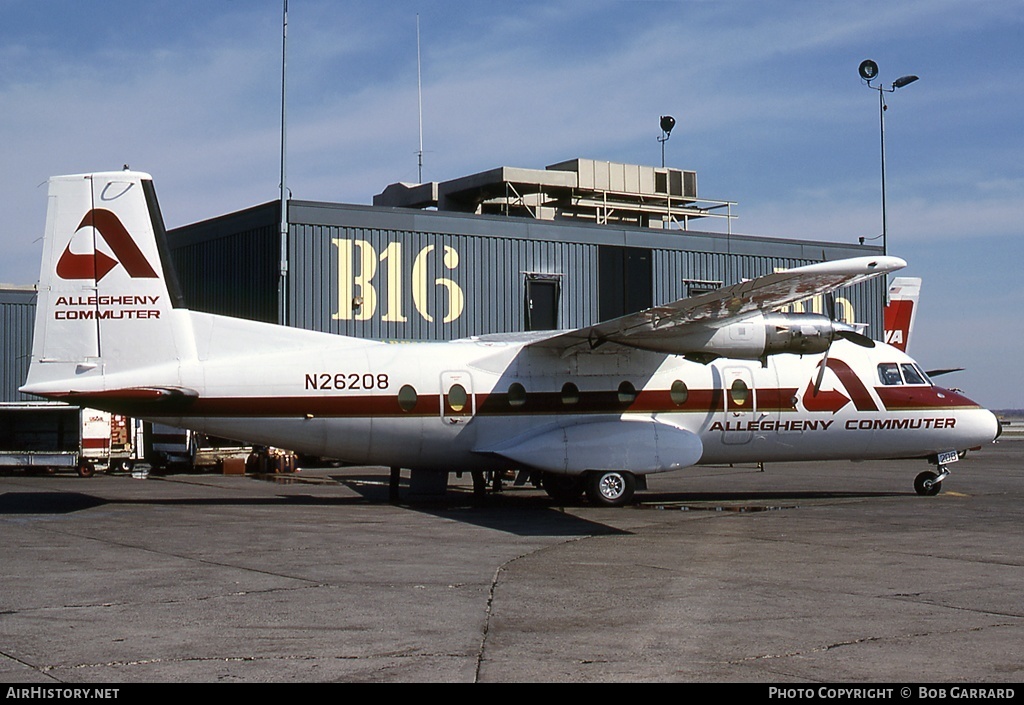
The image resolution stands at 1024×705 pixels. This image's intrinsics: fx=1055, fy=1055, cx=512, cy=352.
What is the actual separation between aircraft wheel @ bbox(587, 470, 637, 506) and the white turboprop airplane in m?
0.04

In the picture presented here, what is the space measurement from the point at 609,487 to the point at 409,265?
17.5 metres

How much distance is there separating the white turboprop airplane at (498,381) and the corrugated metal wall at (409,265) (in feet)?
44.4

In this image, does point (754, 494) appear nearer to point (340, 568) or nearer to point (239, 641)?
point (340, 568)

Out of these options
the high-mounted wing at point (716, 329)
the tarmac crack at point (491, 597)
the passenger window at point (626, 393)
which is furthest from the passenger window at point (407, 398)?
the tarmac crack at point (491, 597)

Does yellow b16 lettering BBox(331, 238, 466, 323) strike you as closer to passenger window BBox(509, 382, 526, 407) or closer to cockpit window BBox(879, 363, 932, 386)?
passenger window BBox(509, 382, 526, 407)

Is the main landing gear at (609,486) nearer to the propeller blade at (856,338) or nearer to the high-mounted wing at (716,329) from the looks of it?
the high-mounted wing at (716,329)

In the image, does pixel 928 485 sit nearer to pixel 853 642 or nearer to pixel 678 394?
pixel 678 394

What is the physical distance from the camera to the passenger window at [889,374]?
22.9 meters

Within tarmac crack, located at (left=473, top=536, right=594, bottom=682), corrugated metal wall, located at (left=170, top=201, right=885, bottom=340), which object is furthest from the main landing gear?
corrugated metal wall, located at (left=170, top=201, right=885, bottom=340)

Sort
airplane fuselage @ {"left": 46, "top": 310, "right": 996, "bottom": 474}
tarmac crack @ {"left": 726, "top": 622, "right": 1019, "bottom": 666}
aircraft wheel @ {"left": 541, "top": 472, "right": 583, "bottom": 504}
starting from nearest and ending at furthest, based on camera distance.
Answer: tarmac crack @ {"left": 726, "top": 622, "right": 1019, "bottom": 666}, airplane fuselage @ {"left": 46, "top": 310, "right": 996, "bottom": 474}, aircraft wheel @ {"left": 541, "top": 472, "right": 583, "bottom": 504}

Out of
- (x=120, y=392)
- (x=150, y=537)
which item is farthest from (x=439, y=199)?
(x=150, y=537)

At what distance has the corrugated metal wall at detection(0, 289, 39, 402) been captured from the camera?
3934 centimetres

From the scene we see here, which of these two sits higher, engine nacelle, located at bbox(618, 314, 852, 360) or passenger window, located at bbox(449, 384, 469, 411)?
engine nacelle, located at bbox(618, 314, 852, 360)

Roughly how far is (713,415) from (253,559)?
11311 mm
